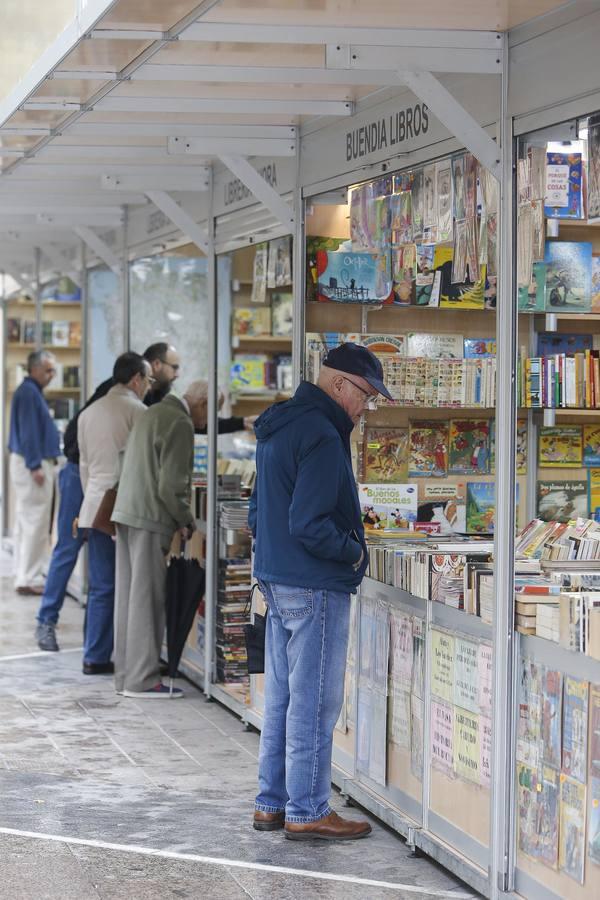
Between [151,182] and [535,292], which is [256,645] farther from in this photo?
[151,182]

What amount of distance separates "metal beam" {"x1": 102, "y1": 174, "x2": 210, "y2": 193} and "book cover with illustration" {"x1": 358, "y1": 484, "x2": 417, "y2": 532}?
2.29 meters

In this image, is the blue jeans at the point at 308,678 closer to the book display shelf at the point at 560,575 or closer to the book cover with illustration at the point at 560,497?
the book display shelf at the point at 560,575

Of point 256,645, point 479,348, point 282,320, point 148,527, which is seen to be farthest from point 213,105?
point 282,320

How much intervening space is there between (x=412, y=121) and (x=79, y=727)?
331 cm

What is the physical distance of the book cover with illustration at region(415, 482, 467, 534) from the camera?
5.94m

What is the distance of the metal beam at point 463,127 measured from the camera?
4355mm

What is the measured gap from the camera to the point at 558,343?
18.7ft

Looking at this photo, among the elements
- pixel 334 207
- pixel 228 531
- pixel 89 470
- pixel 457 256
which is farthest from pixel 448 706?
pixel 89 470

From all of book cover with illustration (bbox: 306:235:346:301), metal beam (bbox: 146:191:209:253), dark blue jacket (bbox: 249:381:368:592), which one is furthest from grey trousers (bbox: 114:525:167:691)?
dark blue jacket (bbox: 249:381:368:592)

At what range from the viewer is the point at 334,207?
234 inches

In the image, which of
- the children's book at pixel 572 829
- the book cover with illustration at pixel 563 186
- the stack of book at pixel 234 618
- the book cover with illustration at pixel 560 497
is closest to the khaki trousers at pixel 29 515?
the stack of book at pixel 234 618

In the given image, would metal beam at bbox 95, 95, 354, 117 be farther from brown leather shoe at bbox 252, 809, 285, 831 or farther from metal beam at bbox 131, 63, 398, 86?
brown leather shoe at bbox 252, 809, 285, 831

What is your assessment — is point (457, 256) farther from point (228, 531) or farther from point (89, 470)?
point (89, 470)

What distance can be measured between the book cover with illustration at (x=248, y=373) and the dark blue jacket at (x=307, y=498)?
14.5ft
